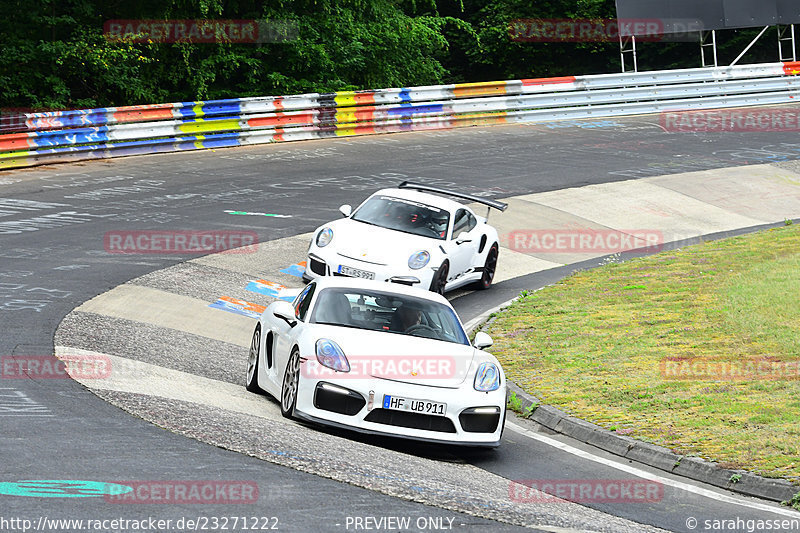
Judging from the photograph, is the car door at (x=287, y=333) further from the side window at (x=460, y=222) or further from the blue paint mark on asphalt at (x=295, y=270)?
the blue paint mark on asphalt at (x=295, y=270)

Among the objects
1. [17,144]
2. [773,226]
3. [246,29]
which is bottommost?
[773,226]

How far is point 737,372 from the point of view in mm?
11477

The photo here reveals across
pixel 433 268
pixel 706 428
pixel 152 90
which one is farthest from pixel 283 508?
pixel 152 90

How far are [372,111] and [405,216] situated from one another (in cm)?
1472

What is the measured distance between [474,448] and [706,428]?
6.88ft

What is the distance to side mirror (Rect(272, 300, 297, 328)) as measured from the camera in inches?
395

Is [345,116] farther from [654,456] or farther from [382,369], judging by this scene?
[654,456]

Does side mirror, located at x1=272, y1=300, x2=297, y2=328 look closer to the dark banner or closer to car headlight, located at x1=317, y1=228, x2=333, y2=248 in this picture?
car headlight, located at x1=317, y1=228, x2=333, y2=248

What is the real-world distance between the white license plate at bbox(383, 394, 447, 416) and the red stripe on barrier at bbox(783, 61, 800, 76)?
31.0 m

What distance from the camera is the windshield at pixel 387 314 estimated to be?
9.94 m

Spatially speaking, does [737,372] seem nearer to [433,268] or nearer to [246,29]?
[433,268]

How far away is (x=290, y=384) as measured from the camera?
935 centimetres

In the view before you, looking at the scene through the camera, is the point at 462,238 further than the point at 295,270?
No

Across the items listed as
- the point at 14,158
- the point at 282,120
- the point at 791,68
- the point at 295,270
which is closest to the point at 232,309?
the point at 295,270
